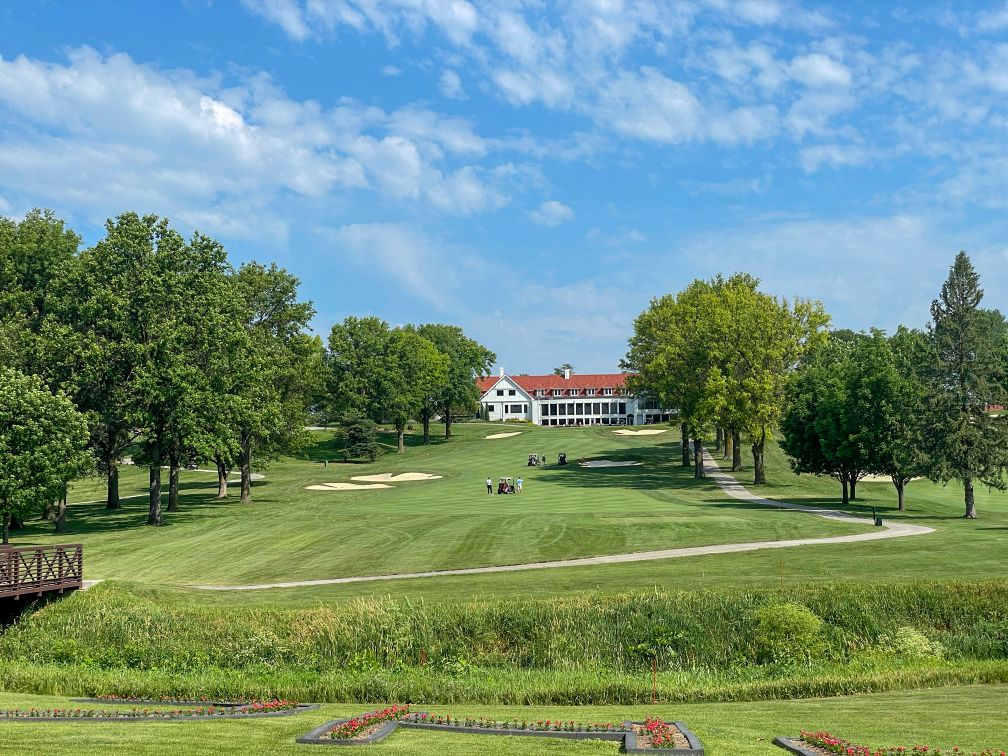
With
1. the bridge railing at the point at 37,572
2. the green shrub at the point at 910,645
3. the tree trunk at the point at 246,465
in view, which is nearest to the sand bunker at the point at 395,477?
the tree trunk at the point at 246,465

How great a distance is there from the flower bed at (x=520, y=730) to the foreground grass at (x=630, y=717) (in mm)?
331

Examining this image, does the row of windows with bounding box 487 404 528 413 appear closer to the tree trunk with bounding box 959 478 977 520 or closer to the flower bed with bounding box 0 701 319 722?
the tree trunk with bounding box 959 478 977 520

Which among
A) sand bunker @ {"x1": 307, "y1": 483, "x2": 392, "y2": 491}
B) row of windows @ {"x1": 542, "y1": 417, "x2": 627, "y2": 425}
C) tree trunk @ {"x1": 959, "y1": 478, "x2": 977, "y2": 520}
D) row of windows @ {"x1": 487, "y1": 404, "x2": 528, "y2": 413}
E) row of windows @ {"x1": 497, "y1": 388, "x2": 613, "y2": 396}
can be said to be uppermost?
row of windows @ {"x1": 497, "y1": 388, "x2": 613, "y2": 396}

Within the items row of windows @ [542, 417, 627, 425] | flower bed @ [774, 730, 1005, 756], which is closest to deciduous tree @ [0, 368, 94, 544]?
flower bed @ [774, 730, 1005, 756]

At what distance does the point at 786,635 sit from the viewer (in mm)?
23797

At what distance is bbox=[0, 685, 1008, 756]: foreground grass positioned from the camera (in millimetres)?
13672

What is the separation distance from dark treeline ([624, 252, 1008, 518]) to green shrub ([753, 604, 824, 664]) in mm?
29528

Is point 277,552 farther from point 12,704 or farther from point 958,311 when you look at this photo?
point 958,311

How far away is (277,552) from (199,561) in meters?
3.40

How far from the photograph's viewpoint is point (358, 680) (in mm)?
21625

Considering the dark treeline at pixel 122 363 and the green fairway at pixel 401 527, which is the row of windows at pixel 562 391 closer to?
the green fairway at pixel 401 527

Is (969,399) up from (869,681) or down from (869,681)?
up

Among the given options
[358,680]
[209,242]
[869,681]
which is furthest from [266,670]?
[209,242]

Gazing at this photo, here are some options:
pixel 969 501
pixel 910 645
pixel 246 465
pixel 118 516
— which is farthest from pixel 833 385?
pixel 118 516
